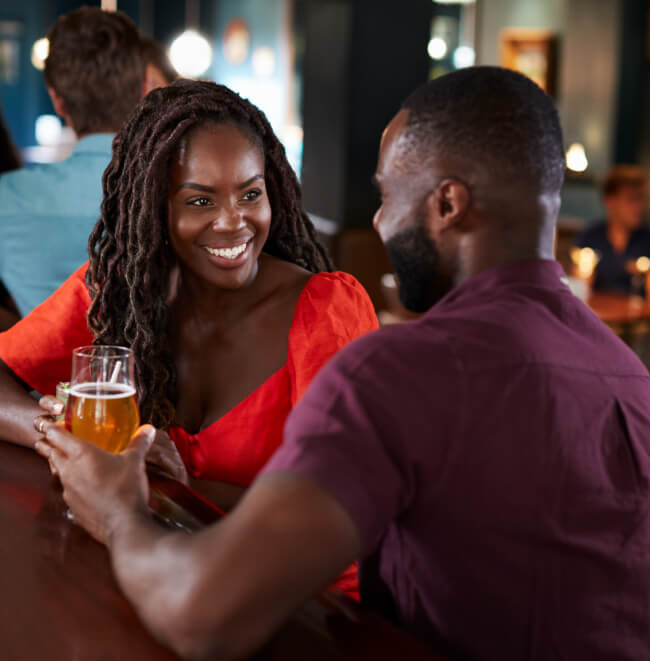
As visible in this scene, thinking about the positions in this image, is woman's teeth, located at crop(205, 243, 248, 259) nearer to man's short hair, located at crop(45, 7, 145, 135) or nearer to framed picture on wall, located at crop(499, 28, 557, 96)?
man's short hair, located at crop(45, 7, 145, 135)

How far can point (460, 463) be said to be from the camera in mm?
818

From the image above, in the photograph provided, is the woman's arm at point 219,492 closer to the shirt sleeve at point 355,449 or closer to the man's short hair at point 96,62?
the shirt sleeve at point 355,449

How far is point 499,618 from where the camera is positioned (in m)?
0.87

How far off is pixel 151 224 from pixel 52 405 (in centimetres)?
40

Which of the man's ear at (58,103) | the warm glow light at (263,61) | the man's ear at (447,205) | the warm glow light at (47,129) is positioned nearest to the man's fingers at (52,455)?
the man's ear at (447,205)

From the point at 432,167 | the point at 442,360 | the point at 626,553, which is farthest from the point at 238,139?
the point at 626,553

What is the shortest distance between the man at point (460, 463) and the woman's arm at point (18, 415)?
1.75 feet

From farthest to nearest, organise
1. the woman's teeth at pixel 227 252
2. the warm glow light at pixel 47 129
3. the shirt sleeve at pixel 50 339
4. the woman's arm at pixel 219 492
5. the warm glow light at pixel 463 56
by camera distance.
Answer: the warm glow light at pixel 47 129 < the warm glow light at pixel 463 56 < the shirt sleeve at pixel 50 339 < the woman's teeth at pixel 227 252 < the woman's arm at pixel 219 492

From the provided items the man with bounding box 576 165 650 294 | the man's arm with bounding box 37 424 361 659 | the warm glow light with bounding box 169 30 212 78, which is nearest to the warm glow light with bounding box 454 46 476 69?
the warm glow light with bounding box 169 30 212 78

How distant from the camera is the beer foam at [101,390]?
1.19m

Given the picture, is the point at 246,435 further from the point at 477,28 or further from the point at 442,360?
the point at 477,28

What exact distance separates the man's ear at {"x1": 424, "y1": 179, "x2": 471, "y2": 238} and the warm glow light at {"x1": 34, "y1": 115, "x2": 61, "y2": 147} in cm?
1149

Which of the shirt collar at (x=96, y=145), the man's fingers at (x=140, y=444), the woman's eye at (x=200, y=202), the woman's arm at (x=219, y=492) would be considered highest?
the shirt collar at (x=96, y=145)

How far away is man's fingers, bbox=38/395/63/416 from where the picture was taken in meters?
1.50
